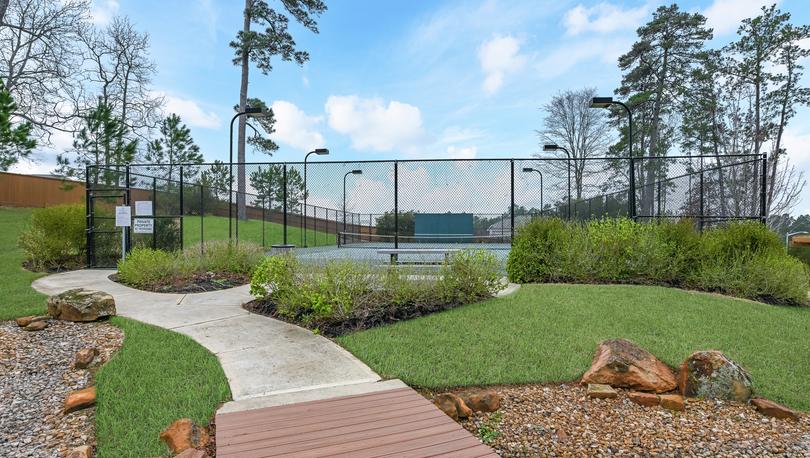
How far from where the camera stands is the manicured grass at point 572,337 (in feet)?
9.96

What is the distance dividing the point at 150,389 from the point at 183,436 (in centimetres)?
83

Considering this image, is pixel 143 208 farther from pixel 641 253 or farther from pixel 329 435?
pixel 641 253

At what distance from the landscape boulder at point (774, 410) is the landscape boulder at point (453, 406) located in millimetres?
1957

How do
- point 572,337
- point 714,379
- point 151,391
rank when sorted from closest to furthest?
point 151,391, point 714,379, point 572,337

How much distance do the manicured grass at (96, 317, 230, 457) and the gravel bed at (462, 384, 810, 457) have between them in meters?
1.76

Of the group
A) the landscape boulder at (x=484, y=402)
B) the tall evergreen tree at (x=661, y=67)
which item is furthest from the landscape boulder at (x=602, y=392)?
the tall evergreen tree at (x=661, y=67)

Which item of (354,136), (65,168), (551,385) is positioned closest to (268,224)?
(354,136)

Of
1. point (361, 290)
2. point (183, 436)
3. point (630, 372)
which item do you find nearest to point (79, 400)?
point (183, 436)

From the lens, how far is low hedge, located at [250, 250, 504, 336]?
433cm

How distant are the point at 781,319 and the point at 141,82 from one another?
2444cm

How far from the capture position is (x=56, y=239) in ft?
28.3

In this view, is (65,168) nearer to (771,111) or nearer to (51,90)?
(51,90)

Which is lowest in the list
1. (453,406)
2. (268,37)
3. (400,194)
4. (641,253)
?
(453,406)

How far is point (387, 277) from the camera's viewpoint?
475 centimetres
